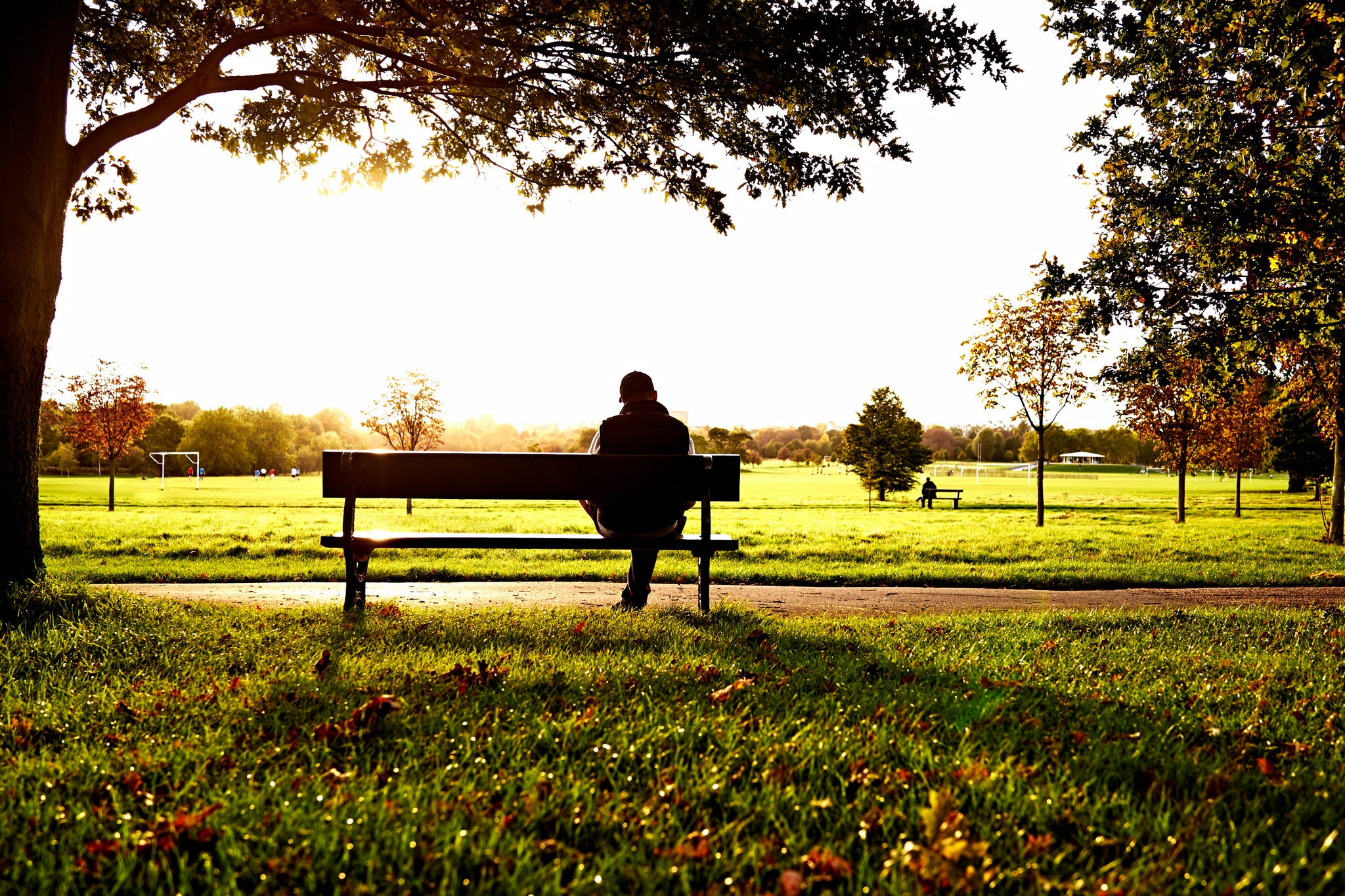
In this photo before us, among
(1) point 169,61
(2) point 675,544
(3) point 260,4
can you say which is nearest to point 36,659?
(2) point 675,544

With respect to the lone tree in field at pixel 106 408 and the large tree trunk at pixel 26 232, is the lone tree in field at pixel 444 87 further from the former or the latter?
the lone tree in field at pixel 106 408

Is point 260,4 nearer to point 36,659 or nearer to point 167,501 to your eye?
point 36,659

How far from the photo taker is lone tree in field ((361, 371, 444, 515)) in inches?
958

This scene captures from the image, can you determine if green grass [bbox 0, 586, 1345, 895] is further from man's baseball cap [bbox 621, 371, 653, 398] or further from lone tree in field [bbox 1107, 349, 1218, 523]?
lone tree in field [bbox 1107, 349, 1218, 523]

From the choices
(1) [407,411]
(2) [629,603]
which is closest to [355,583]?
(2) [629,603]

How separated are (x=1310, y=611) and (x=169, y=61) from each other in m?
12.7

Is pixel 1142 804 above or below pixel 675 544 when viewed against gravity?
below

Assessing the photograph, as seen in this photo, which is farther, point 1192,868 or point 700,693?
point 700,693

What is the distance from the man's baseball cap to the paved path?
1968 millimetres

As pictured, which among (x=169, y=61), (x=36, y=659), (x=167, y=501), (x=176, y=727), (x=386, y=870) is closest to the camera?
(x=386, y=870)

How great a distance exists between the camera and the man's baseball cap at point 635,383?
20.5 ft

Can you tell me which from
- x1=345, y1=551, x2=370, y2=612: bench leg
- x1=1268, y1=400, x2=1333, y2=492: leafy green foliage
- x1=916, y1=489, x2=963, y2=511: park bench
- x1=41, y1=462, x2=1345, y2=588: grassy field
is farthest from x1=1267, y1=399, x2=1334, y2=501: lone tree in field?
x1=345, y1=551, x2=370, y2=612: bench leg

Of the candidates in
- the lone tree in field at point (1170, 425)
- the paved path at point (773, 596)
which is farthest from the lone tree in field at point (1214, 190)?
the lone tree in field at point (1170, 425)

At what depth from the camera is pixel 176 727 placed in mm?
2914
